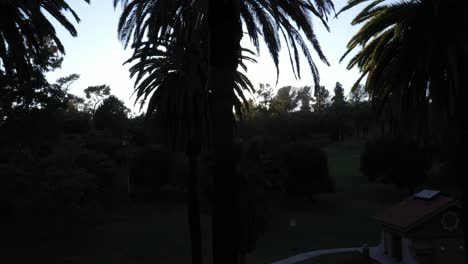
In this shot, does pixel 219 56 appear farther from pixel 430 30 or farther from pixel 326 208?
pixel 326 208

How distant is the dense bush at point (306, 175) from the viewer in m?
60.0

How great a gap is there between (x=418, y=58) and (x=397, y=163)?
A: 164ft

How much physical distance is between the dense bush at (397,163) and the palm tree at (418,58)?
46212 mm

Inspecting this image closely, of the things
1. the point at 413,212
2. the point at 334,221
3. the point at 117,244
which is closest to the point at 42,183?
the point at 117,244

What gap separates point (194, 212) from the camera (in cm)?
2194

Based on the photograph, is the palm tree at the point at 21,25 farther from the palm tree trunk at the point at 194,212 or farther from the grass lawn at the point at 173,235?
the grass lawn at the point at 173,235

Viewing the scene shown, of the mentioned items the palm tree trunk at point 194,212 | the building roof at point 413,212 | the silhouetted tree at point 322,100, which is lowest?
the building roof at point 413,212

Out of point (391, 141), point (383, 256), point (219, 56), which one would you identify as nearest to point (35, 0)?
point (219, 56)

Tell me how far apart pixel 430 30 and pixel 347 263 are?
21701 millimetres

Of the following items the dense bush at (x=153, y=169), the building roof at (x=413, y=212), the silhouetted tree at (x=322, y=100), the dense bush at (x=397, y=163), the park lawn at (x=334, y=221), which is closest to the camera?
the building roof at (x=413, y=212)

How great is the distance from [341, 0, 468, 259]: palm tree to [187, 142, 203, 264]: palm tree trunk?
30.1ft

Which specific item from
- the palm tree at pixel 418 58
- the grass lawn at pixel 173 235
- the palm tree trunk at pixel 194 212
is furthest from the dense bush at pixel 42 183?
the palm tree at pixel 418 58

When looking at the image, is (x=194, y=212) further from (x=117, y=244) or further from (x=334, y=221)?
(x=334, y=221)

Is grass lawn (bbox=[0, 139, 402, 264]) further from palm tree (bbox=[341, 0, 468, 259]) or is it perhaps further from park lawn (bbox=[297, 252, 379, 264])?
palm tree (bbox=[341, 0, 468, 259])
